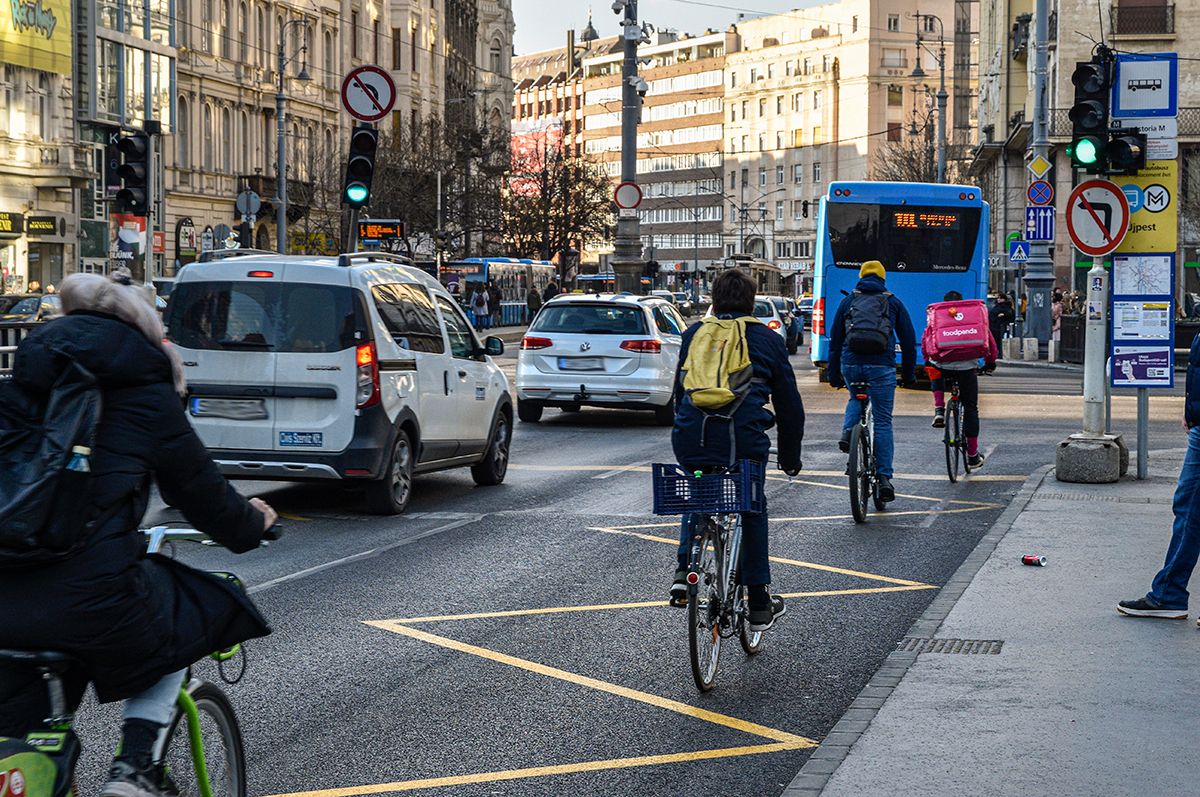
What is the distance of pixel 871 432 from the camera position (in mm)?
13547

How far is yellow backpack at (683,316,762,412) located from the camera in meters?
7.84

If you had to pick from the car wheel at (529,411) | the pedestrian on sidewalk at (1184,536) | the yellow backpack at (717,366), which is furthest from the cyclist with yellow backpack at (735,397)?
the car wheel at (529,411)

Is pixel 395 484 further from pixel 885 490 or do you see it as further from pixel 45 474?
pixel 45 474

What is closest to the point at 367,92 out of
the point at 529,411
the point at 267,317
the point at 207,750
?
the point at 267,317

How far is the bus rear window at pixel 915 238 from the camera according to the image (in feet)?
99.9

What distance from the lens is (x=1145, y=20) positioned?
5509 cm

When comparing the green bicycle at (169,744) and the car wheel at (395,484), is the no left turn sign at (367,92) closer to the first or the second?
the car wheel at (395,484)

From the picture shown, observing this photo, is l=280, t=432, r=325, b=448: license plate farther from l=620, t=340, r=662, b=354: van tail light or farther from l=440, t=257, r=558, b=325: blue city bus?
l=440, t=257, r=558, b=325: blue city bus

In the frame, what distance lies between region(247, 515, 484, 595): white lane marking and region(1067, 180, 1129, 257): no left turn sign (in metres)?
5.59

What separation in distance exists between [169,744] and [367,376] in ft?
29.6

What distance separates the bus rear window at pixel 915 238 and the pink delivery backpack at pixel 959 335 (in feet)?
45.7

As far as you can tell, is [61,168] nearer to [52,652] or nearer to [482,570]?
[482,570]

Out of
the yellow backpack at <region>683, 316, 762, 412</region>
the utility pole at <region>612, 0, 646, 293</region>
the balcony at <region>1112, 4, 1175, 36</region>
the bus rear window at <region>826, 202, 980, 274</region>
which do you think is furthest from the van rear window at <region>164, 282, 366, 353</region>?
the balcony at <region>1112, 4, 1175, 36</region>

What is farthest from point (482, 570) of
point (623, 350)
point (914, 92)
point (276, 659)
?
point (914, 92)
